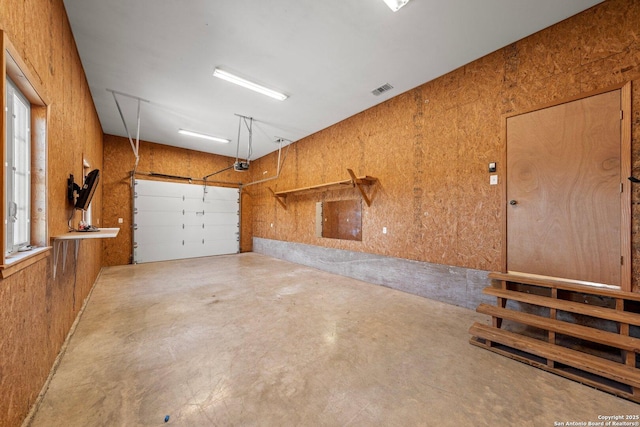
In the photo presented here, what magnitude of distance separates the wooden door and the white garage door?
744cm

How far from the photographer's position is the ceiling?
8.00ft

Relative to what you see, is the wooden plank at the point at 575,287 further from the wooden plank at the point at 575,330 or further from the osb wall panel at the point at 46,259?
the osb wall panel at the point at 46,259

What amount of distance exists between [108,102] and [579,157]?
697cm

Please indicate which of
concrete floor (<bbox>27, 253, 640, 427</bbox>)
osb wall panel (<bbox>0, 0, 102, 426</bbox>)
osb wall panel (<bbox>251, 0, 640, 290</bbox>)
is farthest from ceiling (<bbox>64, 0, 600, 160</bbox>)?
concrete floor (<bbox>27, 253, 640, 427</bbox>)

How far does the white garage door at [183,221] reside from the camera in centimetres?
650

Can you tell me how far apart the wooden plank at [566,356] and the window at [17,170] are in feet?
12.1

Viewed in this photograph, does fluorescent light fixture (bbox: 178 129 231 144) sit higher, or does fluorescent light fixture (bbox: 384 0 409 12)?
fluorescent light fixture (bbox: 384 0 409 12)

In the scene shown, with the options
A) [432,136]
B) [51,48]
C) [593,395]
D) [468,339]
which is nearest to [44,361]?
[51,48]

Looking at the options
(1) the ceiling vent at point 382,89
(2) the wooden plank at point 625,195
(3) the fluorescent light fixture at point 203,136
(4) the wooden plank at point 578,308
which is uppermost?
(1) the ceiling vent at point 382,89

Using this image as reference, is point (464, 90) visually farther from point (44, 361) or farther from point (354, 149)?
point (44, 361)

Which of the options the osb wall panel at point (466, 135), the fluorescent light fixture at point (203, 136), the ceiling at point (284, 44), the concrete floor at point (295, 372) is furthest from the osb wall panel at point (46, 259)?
the osb wall panel at point (466, 135)

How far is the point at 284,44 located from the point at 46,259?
313cm

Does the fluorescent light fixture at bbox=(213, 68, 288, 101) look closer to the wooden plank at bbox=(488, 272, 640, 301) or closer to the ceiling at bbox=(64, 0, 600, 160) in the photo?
the ceiling at bbox=(64, 0, 600, 160)

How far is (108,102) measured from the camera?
4359 mm
